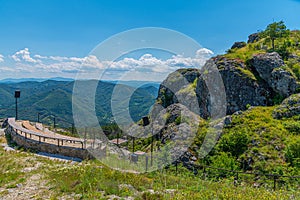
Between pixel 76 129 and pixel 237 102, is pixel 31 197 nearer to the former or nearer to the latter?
pixel 76 129

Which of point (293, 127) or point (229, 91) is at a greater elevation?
point (229, 91)

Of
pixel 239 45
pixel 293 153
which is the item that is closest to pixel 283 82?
pixel 293 153

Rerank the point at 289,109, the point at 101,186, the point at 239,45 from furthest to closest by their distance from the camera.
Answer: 1. the point at 239,45
2. the point at 289,109
3. the point at 101,186

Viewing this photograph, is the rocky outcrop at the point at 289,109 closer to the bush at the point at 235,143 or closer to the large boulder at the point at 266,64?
the bush at the point at 235,143

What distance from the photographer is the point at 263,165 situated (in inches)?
488

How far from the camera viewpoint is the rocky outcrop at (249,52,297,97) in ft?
64.0

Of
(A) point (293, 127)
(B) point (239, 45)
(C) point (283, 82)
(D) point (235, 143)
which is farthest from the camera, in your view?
(B) point (239, 45)

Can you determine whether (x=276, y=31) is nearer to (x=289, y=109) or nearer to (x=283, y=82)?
(x=283, y=82)

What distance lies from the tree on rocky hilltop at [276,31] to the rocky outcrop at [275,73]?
A: 506cm

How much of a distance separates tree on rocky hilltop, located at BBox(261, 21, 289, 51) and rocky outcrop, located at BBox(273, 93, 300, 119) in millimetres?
11090

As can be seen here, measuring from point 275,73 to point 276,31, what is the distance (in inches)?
334

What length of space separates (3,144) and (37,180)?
8.65m

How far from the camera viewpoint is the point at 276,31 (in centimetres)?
2612

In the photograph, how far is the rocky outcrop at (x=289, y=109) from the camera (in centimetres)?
1617
